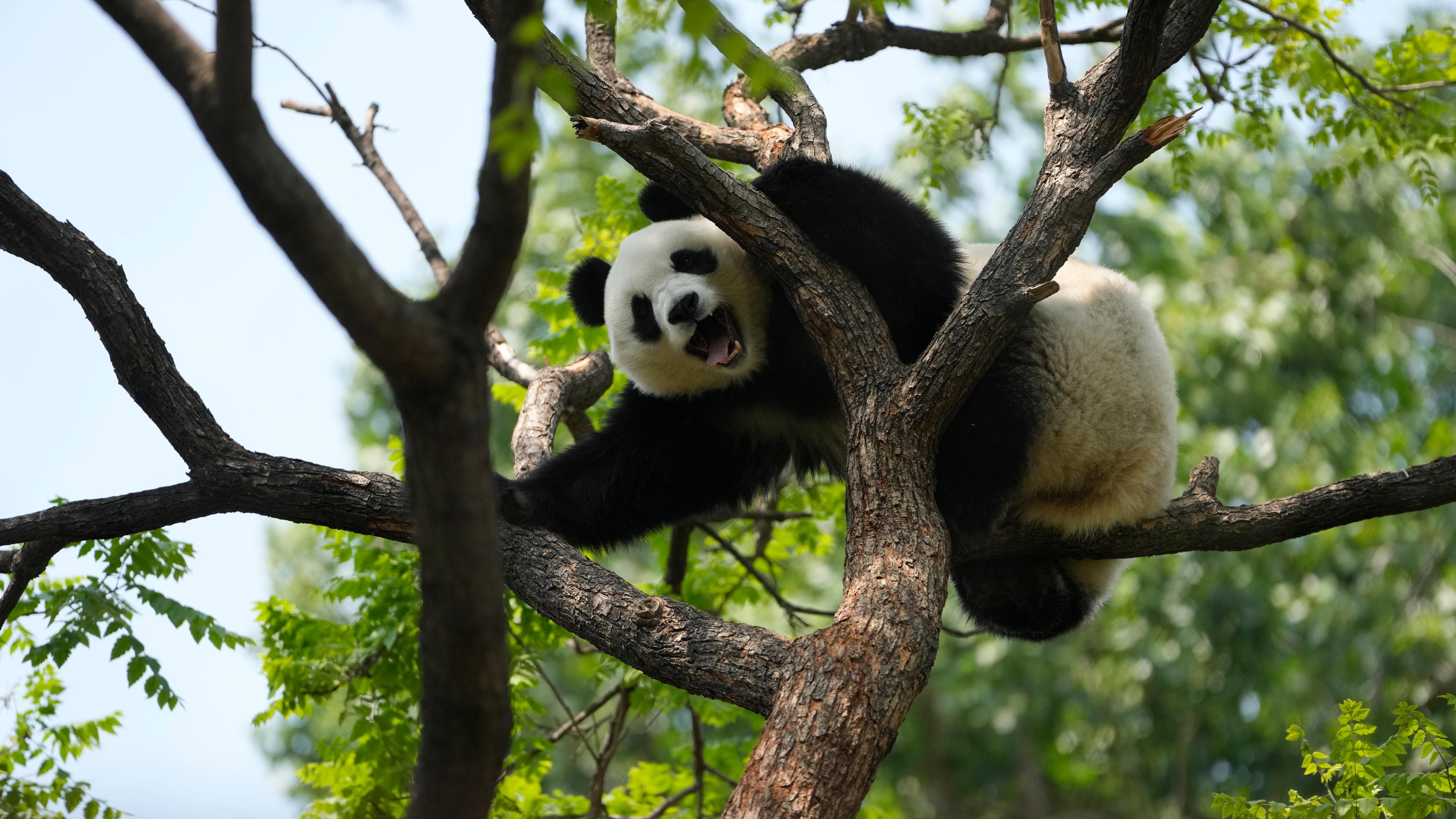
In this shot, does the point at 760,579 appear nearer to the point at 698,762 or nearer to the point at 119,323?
the point at 698,762

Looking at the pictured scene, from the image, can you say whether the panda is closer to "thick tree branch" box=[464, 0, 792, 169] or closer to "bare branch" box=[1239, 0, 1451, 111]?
"thick tree branch" box=[464, 0, 792, 169]

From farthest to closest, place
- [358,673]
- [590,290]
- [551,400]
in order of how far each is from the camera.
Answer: [590,290]
[551,400]
[358,673]

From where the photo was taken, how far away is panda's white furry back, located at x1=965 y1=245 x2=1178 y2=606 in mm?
4113

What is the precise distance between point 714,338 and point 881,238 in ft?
2.92

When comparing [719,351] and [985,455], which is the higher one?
[719,351]

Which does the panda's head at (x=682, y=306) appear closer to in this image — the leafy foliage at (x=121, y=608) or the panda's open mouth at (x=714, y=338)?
the panda's open mouth at (x=714, y=338)

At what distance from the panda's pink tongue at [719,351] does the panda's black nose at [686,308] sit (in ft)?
0.59

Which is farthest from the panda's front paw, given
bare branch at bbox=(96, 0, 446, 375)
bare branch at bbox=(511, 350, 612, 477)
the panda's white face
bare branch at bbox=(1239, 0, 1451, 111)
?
bare branch at bbox=(1239, 0, 1451, 111)

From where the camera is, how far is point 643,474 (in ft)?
14.8

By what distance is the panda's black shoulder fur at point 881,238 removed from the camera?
12.1 feet

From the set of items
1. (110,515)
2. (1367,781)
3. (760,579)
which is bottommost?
(1367,781)

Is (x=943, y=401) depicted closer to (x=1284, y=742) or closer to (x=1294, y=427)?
(x=1294, y=427)

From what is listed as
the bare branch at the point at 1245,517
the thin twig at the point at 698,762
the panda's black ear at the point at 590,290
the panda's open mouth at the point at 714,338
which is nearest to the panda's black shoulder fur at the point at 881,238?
the panda's open mouth at the point at 714,338

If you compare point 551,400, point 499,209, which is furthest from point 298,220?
point 551,400
